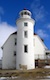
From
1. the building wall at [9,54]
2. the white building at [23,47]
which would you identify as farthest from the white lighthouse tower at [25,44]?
the building wall at [9,54]

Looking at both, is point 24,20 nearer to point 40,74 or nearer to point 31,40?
point 31,40

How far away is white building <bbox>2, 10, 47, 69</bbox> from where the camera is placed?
44594mm

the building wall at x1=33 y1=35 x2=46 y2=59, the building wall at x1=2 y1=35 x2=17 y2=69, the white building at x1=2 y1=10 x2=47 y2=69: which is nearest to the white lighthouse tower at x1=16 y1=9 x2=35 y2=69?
the white building at x1=2 y1=10 x2=47 y2=69

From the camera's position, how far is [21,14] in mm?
47406

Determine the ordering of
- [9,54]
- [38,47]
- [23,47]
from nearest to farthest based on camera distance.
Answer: [23,47] → [9,54] → [38,47]

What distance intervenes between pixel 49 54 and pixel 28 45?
20.7ft

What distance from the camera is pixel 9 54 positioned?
4831cm

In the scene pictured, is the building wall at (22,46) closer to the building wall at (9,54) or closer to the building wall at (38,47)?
the building wall at (38,47)

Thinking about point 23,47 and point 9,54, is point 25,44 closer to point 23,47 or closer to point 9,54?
point 23,47

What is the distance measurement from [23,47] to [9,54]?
504 cm

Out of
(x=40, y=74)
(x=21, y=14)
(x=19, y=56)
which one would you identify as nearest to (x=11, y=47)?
(x=19, y=56)

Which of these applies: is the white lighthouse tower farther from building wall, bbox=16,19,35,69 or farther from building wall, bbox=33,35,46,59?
building wall, bbox=33,35,46,59

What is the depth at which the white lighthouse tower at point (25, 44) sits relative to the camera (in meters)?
44.4

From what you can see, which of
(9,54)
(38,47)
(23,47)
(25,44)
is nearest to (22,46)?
(23,47)
